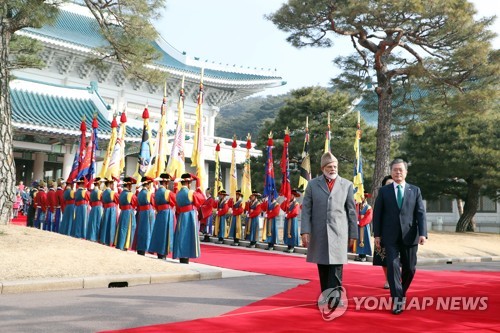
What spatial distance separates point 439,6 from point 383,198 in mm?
10622

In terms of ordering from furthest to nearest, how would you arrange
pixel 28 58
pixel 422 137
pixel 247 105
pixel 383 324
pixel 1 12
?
pixel 247 105 → pixel 422 137 → pixel 28 58 → pixel 1 12 → pixel 383 324

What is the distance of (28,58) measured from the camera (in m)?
15.9

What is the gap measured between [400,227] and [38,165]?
2068 cm

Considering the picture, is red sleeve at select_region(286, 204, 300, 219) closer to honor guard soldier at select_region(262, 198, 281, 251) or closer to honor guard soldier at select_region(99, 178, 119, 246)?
honor guard soldier at select_region(262, 198, 281, 251)

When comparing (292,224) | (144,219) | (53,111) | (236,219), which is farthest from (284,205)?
(53,111)

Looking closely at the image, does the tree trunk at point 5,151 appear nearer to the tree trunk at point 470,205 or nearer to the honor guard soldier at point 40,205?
the honor guard soldier at point 40,205

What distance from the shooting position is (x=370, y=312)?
5395 mm

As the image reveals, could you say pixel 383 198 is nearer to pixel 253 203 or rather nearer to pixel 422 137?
pixel 253 203

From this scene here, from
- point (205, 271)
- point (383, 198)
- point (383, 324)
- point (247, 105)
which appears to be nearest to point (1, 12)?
point (205, 271)

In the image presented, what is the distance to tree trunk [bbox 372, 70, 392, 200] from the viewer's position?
16703mm

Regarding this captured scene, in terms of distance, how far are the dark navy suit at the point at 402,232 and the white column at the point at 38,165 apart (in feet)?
66.5

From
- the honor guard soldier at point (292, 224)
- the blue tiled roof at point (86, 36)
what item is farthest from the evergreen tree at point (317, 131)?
the blue tiled roof at point (86, 36)

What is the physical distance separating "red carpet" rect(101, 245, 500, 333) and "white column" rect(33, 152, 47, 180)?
17673 millimetres

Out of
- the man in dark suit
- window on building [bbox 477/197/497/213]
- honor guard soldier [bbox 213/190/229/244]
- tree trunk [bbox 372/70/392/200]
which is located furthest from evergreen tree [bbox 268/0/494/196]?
window on building [bbox 477/197/497/213]
